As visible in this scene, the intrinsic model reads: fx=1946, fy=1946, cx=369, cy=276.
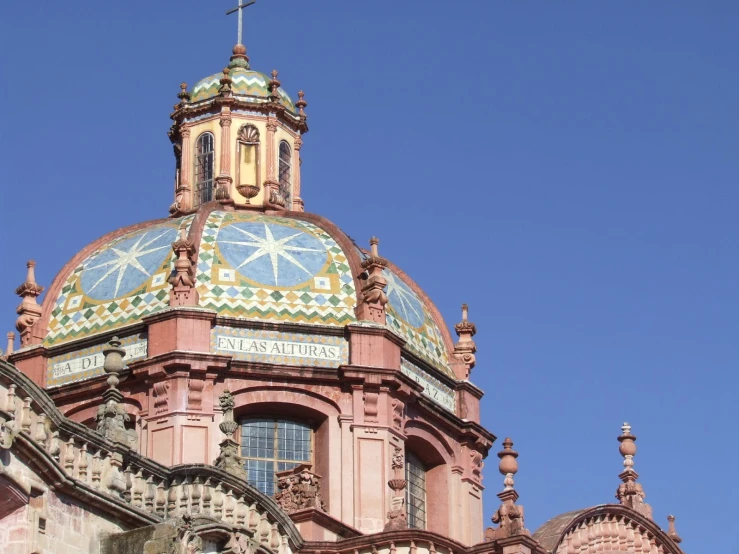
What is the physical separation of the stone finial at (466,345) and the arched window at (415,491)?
3.03 m

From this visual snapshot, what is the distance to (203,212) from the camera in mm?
44938

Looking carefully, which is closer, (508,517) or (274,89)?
(508,517)

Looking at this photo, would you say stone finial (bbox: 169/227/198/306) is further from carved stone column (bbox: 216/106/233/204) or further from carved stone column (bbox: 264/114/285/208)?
carved stone column (bbox: 264/114/285/208)

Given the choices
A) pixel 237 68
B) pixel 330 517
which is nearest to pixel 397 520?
pixel 330 517

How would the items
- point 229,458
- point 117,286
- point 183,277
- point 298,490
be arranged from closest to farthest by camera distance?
point 229,458
point 298,490
point 183,277
point 117,286

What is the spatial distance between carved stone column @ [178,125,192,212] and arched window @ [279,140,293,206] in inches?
88.9

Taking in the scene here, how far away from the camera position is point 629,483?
45.3m

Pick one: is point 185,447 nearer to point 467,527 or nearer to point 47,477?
point 467,527

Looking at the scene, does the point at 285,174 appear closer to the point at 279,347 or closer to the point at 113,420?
the point at 279,347

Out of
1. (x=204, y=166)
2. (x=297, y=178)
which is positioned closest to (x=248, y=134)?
(x=204, y=166)

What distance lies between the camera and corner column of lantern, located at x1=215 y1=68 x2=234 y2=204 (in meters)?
46.4

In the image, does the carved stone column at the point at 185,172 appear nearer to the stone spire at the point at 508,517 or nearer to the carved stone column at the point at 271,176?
the carved stone column at the point at 271,176

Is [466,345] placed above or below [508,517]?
above

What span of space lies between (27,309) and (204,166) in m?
6.21
